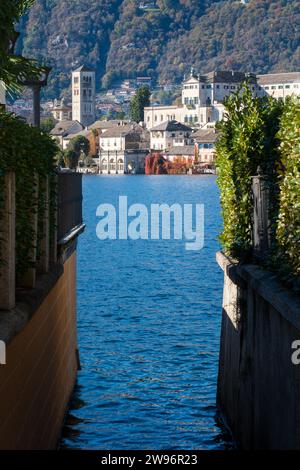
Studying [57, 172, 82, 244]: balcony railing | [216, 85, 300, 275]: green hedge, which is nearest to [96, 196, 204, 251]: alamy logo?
[57, 172, 82, 244]: balcony railing

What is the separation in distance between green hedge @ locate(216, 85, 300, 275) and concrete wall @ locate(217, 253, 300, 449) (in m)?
0.40

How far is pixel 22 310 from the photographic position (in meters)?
10.1

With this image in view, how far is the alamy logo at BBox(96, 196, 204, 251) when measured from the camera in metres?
89.6

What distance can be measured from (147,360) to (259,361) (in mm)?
14443

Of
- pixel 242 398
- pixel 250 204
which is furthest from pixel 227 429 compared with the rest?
pixel 250 204

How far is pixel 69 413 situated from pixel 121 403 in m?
2.36

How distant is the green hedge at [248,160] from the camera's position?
12.8 meters

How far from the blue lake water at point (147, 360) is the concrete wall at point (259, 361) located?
151 centimetres

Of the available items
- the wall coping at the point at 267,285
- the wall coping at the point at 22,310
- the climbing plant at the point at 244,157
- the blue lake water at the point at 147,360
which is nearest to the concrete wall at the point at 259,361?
the wall coping at the point at 267,285

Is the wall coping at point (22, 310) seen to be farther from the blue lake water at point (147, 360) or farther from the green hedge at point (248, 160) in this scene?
the blue lake water at point (147, 360)

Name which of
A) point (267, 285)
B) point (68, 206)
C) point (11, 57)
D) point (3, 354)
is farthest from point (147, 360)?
point (3, 354)

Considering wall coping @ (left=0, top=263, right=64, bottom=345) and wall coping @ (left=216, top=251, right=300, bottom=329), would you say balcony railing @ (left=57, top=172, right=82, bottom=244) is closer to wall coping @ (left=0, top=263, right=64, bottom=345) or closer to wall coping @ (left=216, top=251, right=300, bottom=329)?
wall coping @ (left=216, top=251, right=300, bottom=329)

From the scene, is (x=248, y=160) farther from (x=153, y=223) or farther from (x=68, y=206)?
(x=153, y=223)
